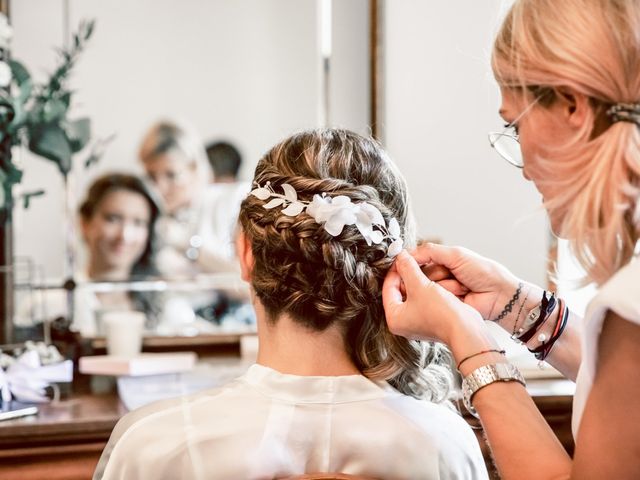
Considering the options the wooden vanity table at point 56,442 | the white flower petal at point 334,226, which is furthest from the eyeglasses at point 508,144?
the wooden vanity table at point 56,442

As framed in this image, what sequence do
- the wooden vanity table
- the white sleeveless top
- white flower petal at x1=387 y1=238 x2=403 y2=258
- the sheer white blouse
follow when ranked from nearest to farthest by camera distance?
the white sleeveless top < the sheer white blouse < white flower petal at x1=387 y1=238 x2=403 y2=258 < the wooden vanity table

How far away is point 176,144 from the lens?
2.15m

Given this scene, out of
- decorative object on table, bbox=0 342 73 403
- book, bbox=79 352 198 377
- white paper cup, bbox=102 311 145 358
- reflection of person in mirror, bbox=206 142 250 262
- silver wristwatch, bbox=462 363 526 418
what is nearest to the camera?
silver wristwatch, bbox=462 363 526 418

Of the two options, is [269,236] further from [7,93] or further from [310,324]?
[7,93]

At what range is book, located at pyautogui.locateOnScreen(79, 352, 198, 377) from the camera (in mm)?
1924

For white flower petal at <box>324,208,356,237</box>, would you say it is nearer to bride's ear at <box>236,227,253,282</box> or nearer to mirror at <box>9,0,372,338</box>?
bride's ear at <box>236,227,253,282</box>

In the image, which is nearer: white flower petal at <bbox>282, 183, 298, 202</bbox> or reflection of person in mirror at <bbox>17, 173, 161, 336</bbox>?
white flower petal at <bbox>282, 183, 298, 202</bbox>

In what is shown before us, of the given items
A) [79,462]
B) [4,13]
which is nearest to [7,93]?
[4,13]

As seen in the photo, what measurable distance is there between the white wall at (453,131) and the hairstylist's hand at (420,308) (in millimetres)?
1059

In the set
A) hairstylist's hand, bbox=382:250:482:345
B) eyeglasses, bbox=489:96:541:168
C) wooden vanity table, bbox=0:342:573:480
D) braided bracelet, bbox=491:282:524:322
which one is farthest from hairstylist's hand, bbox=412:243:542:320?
wooden vanity table, bbox=0:342:573:480

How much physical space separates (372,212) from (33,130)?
1.07 meters

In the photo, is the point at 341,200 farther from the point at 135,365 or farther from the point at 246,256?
the point at 135,365

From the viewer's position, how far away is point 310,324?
4.20ft

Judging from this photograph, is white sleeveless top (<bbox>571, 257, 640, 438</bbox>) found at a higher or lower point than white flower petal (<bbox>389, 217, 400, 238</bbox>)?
lower
